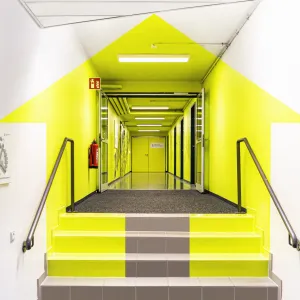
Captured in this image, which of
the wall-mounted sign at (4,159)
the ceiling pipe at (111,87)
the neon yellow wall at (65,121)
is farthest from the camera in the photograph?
the ceiling pipe at (111,87)

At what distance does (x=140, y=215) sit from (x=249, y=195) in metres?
1.50

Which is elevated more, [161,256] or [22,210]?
[22,210]

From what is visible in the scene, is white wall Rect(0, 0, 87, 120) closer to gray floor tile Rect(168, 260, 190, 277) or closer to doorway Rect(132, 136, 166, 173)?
gray floor tile Rect(168, 260, 190, 277)

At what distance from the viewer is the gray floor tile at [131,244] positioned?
12.6ft

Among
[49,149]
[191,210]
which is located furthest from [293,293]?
[49,149]

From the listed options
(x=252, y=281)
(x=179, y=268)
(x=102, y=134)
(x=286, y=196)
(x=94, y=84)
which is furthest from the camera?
(x=102, y=134)

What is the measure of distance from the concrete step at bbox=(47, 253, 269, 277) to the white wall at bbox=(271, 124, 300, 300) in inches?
12.7

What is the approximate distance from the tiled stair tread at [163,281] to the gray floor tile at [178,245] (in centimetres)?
37

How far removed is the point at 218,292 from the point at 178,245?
729mm

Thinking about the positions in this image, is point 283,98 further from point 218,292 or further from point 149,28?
point 149,28

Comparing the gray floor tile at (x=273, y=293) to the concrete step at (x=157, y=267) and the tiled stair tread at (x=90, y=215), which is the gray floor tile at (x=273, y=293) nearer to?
the concrete step at (x=157, y=267)

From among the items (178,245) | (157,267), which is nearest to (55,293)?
(157,267)

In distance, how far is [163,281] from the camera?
3.46m

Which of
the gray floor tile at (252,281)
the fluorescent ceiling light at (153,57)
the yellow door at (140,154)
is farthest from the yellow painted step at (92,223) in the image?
the yellow door at (140,154)
